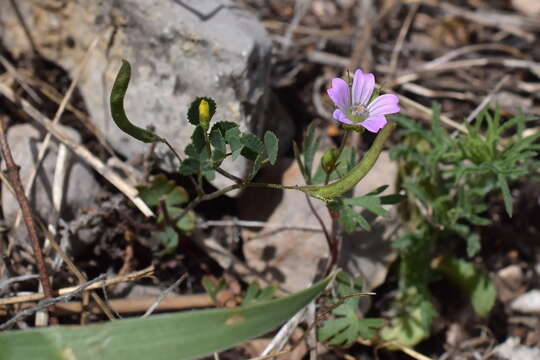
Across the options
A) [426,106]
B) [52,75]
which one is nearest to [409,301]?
[426,106]

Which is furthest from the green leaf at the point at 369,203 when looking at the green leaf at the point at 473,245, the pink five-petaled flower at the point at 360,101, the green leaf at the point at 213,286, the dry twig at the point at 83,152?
the dry twig at the point at 83,152

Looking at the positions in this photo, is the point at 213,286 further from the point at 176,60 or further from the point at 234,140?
the point at 176,60

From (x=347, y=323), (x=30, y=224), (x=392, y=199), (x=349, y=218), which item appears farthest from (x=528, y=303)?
(x=30, y=224)

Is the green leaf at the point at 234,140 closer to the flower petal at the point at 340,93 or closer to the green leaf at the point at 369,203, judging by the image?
the flower petal at the point at 340,93

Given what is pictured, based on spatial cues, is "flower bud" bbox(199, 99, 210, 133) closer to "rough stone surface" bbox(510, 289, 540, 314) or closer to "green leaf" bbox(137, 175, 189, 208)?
"green leaf" bbox(137, 175, 189, 208)

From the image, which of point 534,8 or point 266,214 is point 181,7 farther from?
point 534,8

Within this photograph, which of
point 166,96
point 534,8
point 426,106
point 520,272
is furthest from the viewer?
point 534,8
